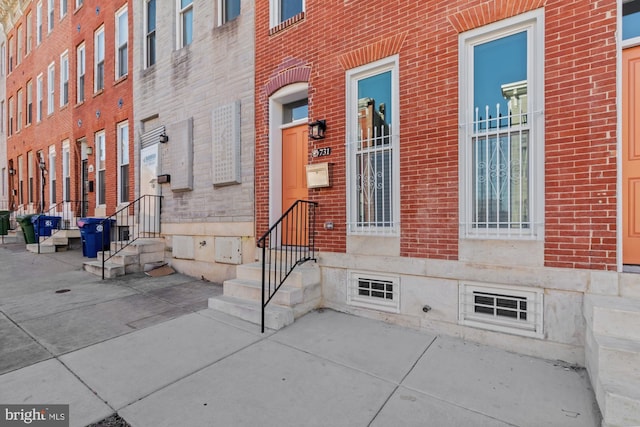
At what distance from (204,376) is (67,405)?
983 millimetres

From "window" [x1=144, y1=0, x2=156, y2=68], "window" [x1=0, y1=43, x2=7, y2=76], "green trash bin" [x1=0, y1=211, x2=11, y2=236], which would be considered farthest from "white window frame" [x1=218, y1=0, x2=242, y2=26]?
"window" [x1=0, y1=43, x2=7, y2=76]

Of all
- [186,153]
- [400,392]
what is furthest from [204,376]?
[186,153]

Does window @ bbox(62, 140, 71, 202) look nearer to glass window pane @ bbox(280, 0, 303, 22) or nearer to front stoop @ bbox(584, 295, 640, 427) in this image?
glass window pane @ bbox(280, 0, 303, 22)

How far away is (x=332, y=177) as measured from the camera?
4684mm

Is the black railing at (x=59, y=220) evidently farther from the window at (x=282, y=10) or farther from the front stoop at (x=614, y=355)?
the front stoop at (x=614, y=355)

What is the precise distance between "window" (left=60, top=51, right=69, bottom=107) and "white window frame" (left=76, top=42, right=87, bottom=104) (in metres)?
1.07

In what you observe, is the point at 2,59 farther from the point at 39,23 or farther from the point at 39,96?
the point at 39,96

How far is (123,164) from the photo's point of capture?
353 inches

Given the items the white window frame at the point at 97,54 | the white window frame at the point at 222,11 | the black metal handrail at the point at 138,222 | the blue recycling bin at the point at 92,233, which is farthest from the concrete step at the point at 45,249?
the white window frame at the point at 222,11

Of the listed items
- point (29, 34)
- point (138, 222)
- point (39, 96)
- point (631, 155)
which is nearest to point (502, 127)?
point (631, 155)

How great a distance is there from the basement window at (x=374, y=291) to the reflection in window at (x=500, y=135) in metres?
1.29

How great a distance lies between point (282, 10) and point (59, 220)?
10.3 metres

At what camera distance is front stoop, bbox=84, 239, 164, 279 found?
21.6 feet

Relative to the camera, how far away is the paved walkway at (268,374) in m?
2.32
